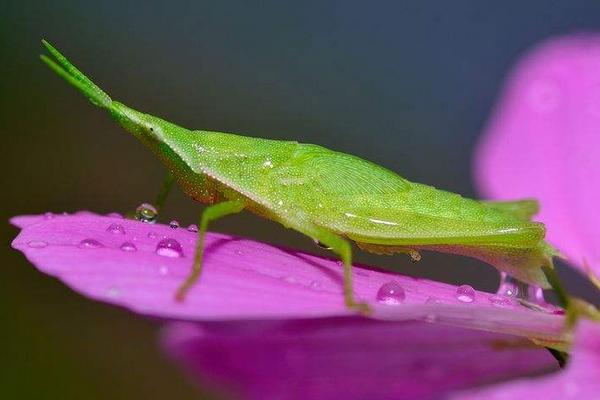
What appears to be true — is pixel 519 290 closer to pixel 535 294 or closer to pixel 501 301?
pixel 535 294

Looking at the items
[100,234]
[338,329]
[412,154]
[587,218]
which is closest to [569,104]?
[587,218]

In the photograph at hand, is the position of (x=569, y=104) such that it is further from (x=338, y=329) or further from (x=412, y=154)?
(x=412, y=154)

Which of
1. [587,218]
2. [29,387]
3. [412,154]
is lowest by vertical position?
[29,387]

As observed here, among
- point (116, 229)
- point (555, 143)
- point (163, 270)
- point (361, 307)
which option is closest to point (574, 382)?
point (361, 307)

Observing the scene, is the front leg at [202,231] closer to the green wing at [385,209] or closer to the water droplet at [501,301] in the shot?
the green wing at [385,209]

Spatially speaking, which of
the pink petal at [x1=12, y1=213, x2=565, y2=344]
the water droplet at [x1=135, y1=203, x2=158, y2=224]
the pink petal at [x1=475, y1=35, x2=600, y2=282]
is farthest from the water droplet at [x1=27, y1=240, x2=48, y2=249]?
the pink petal at [x1=475, y1=35, x2=600, y2=282]

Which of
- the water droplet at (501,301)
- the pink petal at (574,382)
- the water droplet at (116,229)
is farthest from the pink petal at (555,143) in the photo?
the water droplet at (116,229)

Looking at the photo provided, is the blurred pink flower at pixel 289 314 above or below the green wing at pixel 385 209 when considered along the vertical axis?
below
